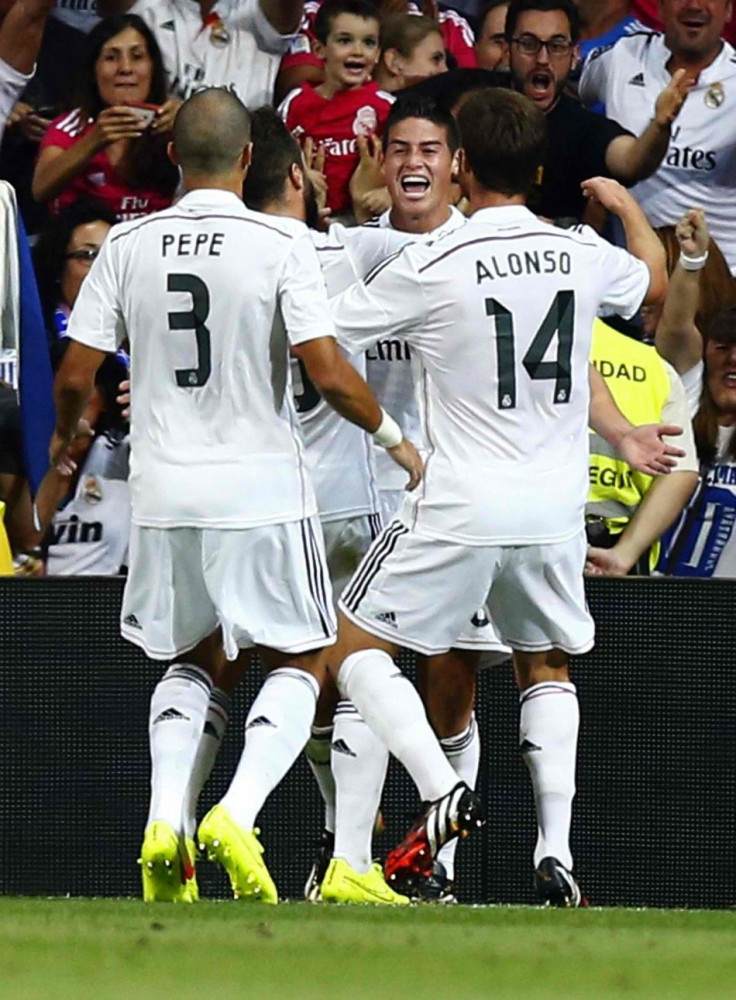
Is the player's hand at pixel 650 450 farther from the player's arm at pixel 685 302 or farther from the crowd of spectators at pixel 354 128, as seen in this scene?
the player's arm at pixel 685 302

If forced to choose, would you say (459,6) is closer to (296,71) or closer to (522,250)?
(296,71)

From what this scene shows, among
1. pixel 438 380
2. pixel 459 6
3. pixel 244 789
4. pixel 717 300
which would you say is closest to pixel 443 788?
pixel 244 789

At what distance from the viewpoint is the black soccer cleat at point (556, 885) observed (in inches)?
214

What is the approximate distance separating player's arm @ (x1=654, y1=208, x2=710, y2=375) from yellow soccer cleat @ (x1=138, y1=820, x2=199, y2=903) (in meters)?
3.11

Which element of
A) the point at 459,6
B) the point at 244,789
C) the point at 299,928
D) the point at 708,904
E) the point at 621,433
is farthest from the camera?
the point at 459,6

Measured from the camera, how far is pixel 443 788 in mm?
5277

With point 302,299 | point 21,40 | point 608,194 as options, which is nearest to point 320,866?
point 302,299

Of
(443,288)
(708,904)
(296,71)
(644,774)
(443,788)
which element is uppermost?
(296,71)

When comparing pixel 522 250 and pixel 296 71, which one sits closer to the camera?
pixel 522 250

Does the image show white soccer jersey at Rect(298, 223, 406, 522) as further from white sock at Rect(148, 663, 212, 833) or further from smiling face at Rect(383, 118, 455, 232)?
white sock at Rect(148, 663, 212, 833)

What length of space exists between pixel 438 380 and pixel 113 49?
3.13 meters

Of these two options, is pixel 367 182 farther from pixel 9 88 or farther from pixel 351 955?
pixel 351 955

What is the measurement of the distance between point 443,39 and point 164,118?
4.74ft

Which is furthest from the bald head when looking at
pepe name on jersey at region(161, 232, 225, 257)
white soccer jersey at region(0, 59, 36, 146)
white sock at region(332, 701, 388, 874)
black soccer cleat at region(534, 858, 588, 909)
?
white soccer jersey at region(0, 59, 36, 146)
